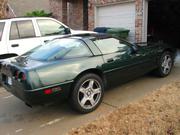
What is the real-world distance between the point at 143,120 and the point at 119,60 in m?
1.47

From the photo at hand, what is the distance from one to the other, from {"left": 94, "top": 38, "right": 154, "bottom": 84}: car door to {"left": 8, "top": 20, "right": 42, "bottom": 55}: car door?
2.87 m

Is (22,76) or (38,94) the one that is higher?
(22,76)

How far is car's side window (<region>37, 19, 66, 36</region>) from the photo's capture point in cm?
722

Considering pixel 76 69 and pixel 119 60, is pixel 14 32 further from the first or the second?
pixel 119 60

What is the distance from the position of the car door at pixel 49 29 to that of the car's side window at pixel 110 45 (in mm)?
2746

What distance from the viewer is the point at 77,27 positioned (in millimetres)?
14344

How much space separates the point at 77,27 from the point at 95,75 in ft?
34.0

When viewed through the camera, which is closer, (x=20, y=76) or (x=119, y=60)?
(x=20, y=76)

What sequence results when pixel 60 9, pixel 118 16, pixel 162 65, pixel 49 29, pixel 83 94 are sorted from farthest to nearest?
pixel 60 9
pixel 118 16
pixel 49 29
pixel 162 65
pixel 83 94

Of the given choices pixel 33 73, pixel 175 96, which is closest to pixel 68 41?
pixel 33 73

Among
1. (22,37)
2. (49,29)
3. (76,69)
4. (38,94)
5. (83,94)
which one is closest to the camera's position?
(38,94)

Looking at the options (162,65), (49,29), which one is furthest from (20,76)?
(49,29)

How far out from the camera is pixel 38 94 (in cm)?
368

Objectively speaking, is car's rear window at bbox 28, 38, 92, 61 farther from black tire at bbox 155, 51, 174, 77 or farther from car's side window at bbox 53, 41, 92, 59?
black tire at bbox 155, 51, 174, 77
